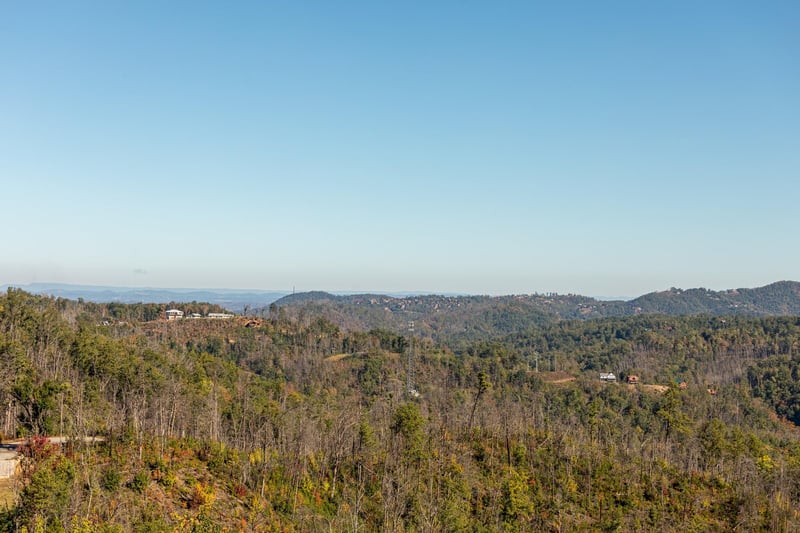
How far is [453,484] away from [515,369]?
120217 millimetres

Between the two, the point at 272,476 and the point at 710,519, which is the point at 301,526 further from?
the point at 710,519

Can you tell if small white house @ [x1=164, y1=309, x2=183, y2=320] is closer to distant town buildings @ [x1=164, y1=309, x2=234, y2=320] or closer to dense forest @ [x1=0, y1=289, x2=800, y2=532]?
distant town buildings @ [x1=164, y1=309, x2=234, y2=320]

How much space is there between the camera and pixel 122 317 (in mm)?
157250

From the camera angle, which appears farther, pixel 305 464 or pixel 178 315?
pixel 178 315

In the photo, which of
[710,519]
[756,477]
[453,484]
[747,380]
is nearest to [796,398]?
[747,380]

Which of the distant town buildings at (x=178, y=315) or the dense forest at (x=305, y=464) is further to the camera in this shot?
the distant town buildings at (x=178, y=315)

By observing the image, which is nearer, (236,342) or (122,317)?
(236,342)

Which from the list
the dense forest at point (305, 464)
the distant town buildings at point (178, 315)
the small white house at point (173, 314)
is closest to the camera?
the dense forest at point (305, 464)

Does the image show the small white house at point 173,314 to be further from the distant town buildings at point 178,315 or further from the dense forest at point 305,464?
the dense forest at point 305,464

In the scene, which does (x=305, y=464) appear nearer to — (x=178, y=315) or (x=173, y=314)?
(x=178, y=315)

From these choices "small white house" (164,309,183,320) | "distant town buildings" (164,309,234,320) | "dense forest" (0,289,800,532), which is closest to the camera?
"dense forest" (0,289,800,532)

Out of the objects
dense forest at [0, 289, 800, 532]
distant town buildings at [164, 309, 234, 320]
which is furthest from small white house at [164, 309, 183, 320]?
dense forest at [0, 289, 800, 532]

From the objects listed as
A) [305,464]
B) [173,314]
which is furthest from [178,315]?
[305,464]

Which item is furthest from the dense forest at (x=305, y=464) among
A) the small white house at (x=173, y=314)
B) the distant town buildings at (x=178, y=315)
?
the small white house at (x=173, y=314)
